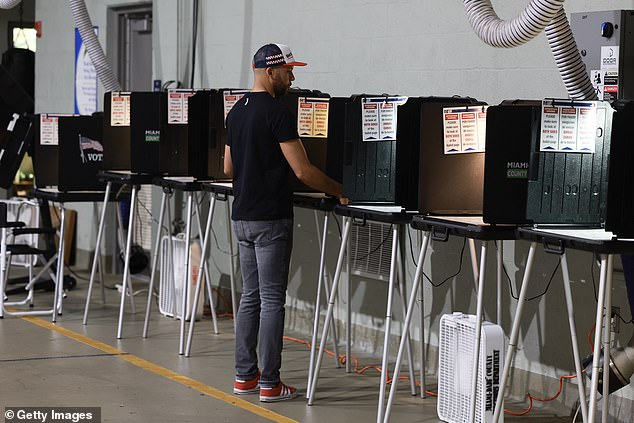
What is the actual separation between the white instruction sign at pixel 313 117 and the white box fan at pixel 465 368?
1.26 metres

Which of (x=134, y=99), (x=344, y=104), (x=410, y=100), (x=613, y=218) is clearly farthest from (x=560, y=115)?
(x=134, y=99)

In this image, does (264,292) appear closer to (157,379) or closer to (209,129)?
(157,379)

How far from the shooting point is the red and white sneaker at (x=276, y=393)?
5211mm

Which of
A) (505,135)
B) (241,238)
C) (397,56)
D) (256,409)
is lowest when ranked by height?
(256,409)

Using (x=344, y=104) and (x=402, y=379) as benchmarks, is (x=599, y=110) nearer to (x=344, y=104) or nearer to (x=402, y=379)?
(x=344, y=104)

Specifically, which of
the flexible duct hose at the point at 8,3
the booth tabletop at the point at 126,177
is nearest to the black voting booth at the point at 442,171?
the booth tabletop at the point at 126,177

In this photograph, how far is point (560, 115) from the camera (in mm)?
4070

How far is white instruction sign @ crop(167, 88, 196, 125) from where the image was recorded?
21.6 feet

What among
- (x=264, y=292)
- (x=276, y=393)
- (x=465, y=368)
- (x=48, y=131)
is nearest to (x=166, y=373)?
(x=276, y=393)

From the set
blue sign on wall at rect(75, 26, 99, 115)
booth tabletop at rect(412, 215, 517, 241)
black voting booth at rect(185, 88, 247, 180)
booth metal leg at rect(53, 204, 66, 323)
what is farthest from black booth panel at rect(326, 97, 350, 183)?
blue sign on wall at rect(75, 26, 99, 115)

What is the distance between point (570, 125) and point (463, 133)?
59 centimetres

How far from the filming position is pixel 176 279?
7398 millimetres

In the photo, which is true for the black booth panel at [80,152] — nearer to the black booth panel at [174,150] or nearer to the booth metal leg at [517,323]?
the black booth panel at [174,150]

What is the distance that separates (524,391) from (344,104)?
62.5 inches
